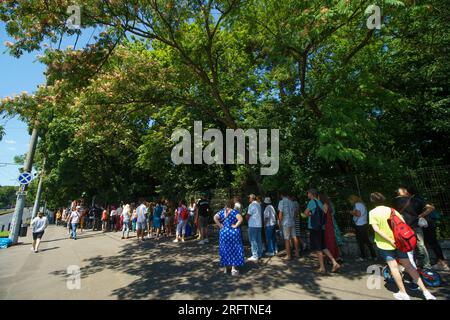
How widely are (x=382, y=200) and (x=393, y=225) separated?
2.22 feet

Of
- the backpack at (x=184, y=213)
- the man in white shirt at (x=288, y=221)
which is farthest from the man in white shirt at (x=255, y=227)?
the backpack at (x=184, y=213)

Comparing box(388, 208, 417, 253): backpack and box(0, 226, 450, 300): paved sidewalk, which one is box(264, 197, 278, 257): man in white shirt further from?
box(388, 208, 417, 253): backpack

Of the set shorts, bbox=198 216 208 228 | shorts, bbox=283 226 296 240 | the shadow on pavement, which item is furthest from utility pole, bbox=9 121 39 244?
shorts, bbox=283 226 296 240

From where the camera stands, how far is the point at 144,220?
40.8 feet

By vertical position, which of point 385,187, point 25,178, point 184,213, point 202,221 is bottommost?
point 202,221

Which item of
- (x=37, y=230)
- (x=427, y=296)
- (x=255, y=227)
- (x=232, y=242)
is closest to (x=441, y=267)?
(x=427, y=296)

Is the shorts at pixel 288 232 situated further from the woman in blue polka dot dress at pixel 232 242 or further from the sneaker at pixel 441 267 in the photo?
the sneaker at pixel 441 267

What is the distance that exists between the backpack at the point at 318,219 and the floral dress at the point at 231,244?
177cm

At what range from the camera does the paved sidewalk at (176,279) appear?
16.9 feet

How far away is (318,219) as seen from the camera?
6.31m

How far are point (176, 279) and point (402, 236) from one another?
182 inches

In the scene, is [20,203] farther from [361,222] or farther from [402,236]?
[402,236]
